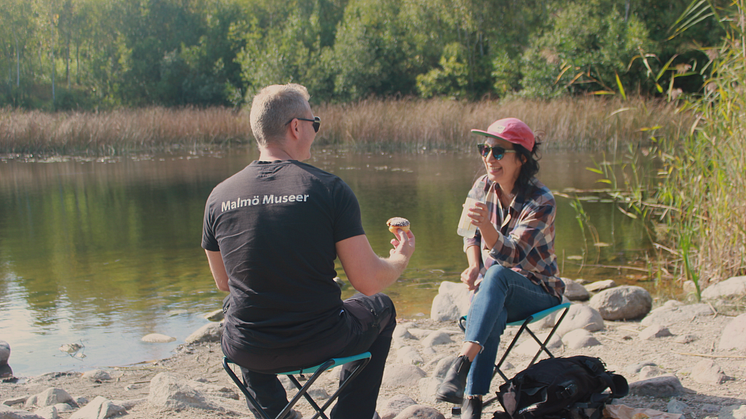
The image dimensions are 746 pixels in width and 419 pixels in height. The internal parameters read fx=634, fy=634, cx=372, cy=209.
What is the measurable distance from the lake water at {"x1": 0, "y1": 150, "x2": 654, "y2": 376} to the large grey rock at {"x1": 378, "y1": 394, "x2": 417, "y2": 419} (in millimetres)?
1229

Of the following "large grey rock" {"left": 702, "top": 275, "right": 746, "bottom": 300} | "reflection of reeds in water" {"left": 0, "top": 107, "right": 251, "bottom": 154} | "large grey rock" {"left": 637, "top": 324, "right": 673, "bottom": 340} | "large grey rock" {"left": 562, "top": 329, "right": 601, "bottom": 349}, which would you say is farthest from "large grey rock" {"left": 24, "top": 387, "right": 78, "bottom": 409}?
"reflection of reeds in water" {"left": 0, "top": 107, "right": 251, "bottom": 154}

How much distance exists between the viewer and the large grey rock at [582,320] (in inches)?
144

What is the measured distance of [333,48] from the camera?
3541 cm

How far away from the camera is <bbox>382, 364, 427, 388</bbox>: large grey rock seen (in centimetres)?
299

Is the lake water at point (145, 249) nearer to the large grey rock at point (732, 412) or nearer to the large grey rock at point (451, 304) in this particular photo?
the large grey rock at point (451, 304)

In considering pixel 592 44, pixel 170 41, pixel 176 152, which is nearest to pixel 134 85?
pixel 170 41

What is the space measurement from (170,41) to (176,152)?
73.1 feet

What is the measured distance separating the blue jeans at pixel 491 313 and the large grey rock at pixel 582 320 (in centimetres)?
126

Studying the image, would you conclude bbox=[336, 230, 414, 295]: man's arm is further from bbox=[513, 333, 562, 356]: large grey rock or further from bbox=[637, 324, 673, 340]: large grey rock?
bbox=[637, 324, 673, 340]: large grey rock

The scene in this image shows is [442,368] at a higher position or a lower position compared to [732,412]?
lower

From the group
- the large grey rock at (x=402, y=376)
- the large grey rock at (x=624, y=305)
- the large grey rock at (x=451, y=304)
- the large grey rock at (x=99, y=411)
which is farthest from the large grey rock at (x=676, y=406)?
the large grey rock at (x=99, y=411)

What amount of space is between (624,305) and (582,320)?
420mm

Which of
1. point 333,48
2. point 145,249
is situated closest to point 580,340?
point 145,249

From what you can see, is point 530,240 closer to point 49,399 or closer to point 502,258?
point 502,258
